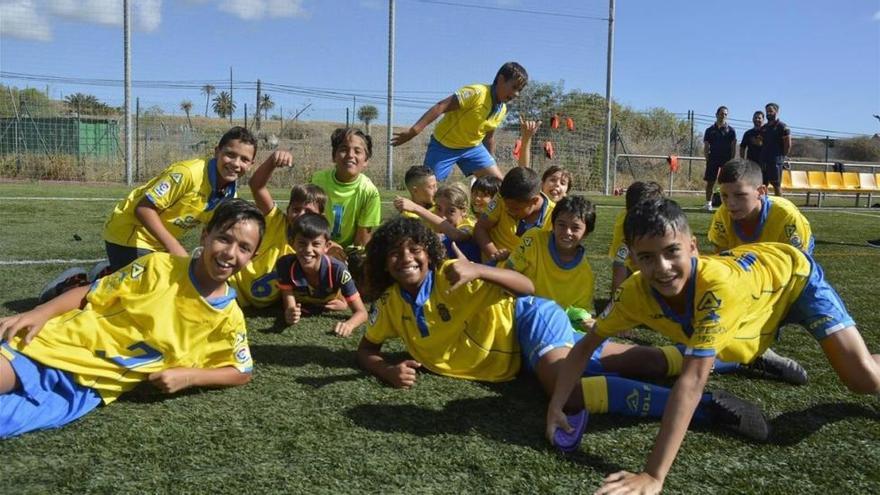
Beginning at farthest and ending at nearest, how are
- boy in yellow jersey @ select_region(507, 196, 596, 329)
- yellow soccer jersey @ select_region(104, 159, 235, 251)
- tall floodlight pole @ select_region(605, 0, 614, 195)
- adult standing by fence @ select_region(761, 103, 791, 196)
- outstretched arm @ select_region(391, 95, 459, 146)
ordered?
tall floodlight pole @ select_region(605, 0, 614, 195), adult standing by fence @ select_region(761, 103, 791, 196), outstretched arm @ select_region(391, 95, 459, 146), yellow soccer jersey @ select_region(104, 159, 235, 251), boy in yellow jersey @ select_region(507, 196, 596, 329)

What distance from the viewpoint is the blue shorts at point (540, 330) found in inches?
133

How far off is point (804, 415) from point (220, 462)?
98.5 inches

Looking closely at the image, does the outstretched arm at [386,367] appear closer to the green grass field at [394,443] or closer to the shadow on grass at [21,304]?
the green grass field at [394,443]

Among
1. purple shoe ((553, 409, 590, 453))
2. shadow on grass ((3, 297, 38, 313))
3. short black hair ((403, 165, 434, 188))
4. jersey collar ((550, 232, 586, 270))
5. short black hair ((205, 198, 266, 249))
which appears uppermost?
short black hair ((403, 165, 434, 188))

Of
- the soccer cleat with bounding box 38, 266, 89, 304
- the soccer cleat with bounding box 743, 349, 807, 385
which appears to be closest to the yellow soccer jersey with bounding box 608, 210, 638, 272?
the soccer cleat with bounding box 743, 349, 807, 385

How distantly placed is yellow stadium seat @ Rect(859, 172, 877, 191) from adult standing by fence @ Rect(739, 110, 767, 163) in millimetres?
6079

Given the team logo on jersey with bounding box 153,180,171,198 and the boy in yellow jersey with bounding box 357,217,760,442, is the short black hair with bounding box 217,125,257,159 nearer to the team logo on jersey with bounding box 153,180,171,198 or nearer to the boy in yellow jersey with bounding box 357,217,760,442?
the team logo on jersey with bounding box 153,180,171,198

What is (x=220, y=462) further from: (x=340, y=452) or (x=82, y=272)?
(x=82, y=272)

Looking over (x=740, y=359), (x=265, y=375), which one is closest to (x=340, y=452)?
(x=265, y=375)

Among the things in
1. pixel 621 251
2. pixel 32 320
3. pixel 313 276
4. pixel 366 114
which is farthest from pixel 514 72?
pixel 366 114

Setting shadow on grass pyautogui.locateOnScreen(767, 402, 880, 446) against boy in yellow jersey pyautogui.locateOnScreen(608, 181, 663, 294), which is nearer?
shadow on grass pyautogui.locateOnScreen(767, 402, 880, 446)

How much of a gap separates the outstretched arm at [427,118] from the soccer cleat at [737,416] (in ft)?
15.4

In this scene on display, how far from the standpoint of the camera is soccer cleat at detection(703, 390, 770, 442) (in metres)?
2.84

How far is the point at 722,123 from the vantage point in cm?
1417
